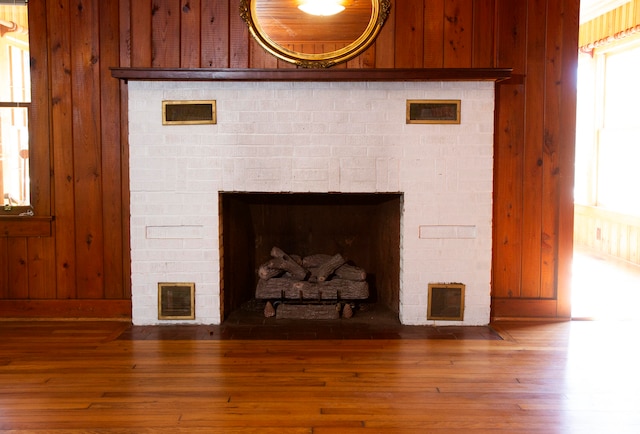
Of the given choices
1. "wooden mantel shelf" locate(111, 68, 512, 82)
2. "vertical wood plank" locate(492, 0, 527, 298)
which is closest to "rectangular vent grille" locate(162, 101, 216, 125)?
"wooden mantel shelf" locate(111, 68, 512, 82)

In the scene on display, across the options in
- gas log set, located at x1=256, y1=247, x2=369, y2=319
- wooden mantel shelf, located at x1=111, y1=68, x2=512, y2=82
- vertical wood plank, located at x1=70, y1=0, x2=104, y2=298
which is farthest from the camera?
gas log set, located at x1=256, y1=247, x2=369, y2=319

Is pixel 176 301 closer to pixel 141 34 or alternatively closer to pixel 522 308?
pixel 141 34

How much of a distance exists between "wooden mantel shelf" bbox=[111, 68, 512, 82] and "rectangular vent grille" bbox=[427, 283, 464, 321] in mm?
1403

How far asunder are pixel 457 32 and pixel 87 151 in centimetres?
268

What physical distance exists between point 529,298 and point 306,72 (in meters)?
2.24

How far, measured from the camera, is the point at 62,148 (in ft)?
13.4

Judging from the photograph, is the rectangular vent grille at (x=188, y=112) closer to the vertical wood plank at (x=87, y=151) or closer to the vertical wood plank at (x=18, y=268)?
the vertical wood plank at (x=87, y=151)

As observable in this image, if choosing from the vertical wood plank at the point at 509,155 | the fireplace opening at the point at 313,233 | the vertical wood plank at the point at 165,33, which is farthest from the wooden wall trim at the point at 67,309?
the vertical wood plank at the point at 509,155

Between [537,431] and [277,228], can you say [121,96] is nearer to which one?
[277,228]

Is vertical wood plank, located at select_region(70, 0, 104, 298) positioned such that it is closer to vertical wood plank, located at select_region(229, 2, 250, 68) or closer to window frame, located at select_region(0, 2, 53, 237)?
window frame, located at select_region(0, 2, 53, 237)

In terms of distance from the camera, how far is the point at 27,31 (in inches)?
159

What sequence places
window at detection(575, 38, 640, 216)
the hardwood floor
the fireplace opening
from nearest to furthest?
the hardwood floor, the fireplace opening, window at detection(575, 38, 640, 216)

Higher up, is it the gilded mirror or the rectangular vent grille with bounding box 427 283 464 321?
the gilded mirror

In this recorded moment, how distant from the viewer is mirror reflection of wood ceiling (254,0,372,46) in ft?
12.7
